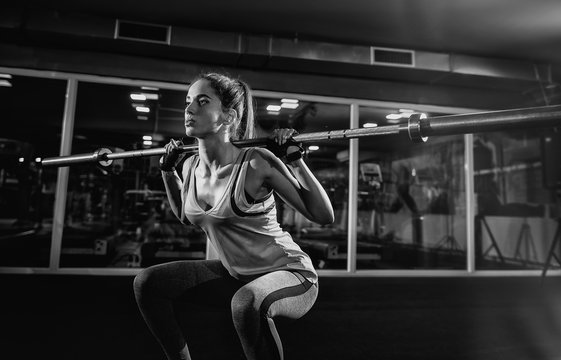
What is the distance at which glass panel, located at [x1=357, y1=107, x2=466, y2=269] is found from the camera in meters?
5.62

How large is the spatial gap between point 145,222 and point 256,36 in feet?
9.53

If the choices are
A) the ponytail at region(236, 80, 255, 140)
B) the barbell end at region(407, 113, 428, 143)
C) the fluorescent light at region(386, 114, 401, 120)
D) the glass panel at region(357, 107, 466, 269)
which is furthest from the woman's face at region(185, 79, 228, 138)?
the fluorescent light at region(386, 114, 401, 120)

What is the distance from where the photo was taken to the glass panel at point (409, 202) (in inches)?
221

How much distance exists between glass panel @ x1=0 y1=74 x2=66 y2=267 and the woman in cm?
373

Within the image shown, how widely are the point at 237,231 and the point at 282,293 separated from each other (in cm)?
25

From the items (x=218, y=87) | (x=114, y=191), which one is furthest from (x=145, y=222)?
(x=218, y=87)

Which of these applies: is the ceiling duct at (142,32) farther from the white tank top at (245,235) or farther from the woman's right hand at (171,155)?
the white tank top at (245,235)

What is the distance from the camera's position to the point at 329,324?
2676 mm

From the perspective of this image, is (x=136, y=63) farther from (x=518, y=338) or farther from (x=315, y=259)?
(x=518, y=338)

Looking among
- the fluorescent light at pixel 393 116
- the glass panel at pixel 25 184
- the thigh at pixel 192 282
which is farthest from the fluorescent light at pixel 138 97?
the thigh at pixel 192 282

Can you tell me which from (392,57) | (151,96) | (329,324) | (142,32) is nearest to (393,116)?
(392,57)

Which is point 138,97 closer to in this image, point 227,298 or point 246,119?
point 246,119

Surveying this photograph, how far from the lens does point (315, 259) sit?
5.19 meters

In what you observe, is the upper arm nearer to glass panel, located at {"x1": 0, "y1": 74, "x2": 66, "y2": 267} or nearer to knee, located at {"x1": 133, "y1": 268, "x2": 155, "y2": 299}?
knee, located at {"x1": 133, "y1": 268, "x2": 155, "y2": 299}
